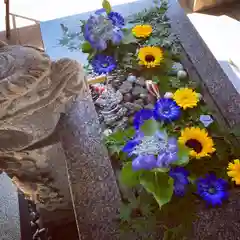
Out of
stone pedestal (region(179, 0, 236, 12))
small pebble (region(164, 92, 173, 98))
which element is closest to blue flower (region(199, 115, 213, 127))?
small pebble (region(164, 92, 173, 98))

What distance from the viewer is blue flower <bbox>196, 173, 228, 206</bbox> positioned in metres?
1.10

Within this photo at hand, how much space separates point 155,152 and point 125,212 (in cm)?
17

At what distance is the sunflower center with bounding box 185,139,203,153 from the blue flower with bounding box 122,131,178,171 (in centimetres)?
10

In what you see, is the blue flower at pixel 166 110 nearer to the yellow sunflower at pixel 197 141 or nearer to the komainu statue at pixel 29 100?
the yellow sunflower at pixel 197 141

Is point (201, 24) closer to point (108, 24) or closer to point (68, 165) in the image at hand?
point (108, 24)

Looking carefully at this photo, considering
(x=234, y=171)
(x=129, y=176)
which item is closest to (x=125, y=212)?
(x=129, y=176)

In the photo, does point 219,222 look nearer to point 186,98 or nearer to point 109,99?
point 186,98

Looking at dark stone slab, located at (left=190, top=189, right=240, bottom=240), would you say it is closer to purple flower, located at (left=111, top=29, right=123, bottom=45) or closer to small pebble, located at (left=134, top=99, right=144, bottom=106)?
small pebble, located at (left=134, top=99, right=144, bottom=106)

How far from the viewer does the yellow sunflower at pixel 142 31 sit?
1.53 meters

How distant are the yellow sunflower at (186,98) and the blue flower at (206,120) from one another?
0.05m

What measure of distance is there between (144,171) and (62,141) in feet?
1.00

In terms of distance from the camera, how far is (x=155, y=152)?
108cm

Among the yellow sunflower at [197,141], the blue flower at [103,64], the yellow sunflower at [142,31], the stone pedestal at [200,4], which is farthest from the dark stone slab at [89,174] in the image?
the stone pedestal at [200,4]

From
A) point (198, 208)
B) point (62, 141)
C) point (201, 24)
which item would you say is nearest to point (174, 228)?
point (198, 208)
